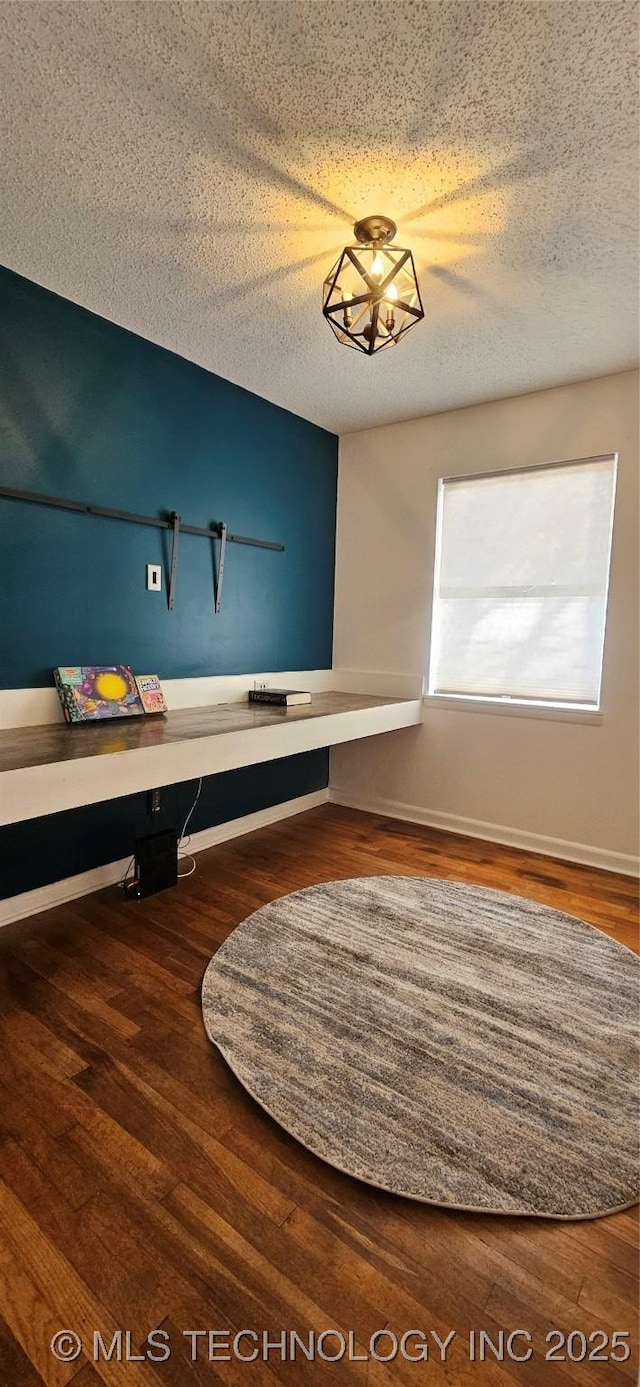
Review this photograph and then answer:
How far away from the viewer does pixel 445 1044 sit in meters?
1.57

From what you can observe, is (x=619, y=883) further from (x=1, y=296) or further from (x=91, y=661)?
(x=1, y=296)

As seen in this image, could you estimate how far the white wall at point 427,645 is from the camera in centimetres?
277

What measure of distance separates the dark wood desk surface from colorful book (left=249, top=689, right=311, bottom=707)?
0.15 ft

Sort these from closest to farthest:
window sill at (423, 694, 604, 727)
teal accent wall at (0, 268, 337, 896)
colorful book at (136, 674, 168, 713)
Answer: teal accent wall at (0, 268, 337, 896) < colorful book at (136, 674, 168, 713) < window sill at (423, 694, 604, 727)

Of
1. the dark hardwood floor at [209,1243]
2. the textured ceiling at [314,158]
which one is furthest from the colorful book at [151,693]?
the textured ceiling at [314,158]

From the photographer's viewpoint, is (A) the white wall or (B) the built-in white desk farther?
(A) the white wall

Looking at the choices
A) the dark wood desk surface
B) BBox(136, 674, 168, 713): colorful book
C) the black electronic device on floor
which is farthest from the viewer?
BBox(136, 674, 168, 713): colorful book

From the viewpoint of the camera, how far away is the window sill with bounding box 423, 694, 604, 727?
114 inches

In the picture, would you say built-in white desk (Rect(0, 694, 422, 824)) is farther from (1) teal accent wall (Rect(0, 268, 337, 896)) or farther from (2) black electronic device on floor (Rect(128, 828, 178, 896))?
(2) black electronic device on floor (Rect(128, 828, 178, 896))

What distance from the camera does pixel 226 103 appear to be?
1.37 meters

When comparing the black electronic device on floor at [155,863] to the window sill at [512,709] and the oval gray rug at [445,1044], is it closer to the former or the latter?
the oval gray rug at [445,1044]

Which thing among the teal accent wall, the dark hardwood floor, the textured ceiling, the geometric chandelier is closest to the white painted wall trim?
the teal accent wall

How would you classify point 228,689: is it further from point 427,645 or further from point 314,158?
point 314,158

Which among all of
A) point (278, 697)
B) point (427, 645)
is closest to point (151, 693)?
point (278, 697)
